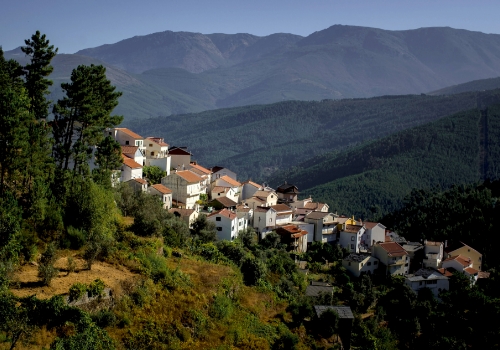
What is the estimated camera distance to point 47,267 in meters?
21.0

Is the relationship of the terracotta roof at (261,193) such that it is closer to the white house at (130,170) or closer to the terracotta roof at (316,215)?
the terracotta roof at (316,215)

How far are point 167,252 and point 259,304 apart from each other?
5.36 m

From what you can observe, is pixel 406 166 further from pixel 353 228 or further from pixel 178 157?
pixel 178 157

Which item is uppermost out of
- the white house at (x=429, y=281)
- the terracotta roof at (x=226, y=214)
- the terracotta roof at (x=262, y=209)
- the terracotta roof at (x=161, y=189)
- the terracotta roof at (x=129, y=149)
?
the terracotta roof at (x=129, y=149)

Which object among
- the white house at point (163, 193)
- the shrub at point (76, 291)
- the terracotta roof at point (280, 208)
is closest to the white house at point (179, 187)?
the white house at point (163, 193)

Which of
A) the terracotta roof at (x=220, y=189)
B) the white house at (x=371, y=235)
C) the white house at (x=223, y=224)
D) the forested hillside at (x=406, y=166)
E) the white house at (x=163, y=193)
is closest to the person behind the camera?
the white house at (x=163, y=193)

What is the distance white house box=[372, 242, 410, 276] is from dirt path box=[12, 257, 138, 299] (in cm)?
3103

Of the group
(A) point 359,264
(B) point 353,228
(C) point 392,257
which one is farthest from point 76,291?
(B) point 353,228

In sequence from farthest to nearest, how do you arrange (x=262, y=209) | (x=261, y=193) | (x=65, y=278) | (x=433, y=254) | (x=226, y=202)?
(x=261, y=193)
(x=433, y=254)
(x=262, y=209)
(x=226, y=202)
(x=65, y=278)

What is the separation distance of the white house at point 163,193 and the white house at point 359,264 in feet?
51.8

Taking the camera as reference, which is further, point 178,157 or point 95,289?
point 178,157

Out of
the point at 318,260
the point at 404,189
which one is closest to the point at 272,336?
the point at 318,260

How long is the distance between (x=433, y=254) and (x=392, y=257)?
6.17 m

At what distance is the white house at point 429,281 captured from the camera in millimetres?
48312
